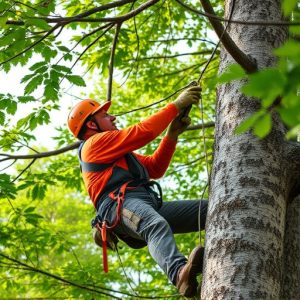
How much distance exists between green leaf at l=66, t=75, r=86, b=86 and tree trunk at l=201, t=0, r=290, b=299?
46.1 inches

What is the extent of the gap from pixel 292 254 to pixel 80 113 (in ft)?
6.74

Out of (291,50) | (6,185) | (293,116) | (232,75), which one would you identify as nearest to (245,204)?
(232,75)

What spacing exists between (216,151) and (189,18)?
5.99 metres

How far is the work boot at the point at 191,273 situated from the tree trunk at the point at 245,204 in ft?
0.38

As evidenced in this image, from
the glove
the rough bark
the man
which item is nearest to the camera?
the rough bark

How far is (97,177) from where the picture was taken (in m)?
3.96

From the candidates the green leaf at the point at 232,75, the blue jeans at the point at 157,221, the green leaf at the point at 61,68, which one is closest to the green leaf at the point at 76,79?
the green leaf at the point at 61,68

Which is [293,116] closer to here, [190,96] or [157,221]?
[157,221]

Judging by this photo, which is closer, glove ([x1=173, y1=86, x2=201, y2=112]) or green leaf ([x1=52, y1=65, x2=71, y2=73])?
glove ([x1=173, y1=86, x2=201, y2=112])

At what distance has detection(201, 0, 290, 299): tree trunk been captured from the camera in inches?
102

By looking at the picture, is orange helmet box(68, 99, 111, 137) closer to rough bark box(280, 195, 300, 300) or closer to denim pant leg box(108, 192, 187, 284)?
denim pant leg box(108, 192, 187, 284)

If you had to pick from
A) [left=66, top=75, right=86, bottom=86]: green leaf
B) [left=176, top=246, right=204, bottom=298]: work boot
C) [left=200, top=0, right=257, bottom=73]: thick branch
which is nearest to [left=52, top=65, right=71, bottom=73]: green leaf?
[left=66, top=75, right=86, bottom=86]: green leaf

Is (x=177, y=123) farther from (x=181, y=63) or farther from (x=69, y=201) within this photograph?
(x=69, y=201)

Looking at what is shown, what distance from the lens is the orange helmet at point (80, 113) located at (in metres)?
4.53
